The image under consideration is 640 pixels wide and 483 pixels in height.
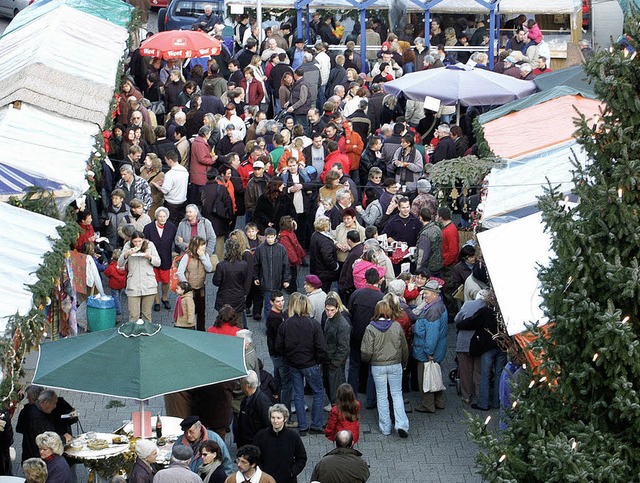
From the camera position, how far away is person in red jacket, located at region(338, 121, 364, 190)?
19500 mm

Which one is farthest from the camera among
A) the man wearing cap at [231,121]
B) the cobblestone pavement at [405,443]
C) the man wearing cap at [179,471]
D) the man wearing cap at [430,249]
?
the man wearing cap at [231,121]

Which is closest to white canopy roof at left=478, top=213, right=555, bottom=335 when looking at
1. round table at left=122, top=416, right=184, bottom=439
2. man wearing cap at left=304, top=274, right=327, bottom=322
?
man wearing cap at left=304, top=274, right=327, bottom=322

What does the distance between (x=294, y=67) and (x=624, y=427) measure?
17.7 m

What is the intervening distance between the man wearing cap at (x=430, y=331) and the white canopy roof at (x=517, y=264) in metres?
0.74

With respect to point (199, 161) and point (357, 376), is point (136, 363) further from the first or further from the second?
point (199, 161)

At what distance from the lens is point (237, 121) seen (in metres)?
20.6

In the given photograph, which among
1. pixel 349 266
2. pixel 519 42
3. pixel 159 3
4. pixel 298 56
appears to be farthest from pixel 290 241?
pixel 159 3

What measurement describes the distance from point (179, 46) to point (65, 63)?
16.0 feet

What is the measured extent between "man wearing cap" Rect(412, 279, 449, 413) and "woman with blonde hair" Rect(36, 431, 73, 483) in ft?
14.3

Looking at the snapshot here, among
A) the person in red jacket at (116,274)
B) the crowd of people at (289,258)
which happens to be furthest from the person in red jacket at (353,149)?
the person in red jacket at (116,274)

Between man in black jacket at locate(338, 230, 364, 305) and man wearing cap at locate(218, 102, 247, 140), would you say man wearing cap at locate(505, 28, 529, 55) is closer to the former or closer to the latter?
man wearing cap at locate(218, 102, 247, 140)

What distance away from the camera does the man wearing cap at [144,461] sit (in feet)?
34.8

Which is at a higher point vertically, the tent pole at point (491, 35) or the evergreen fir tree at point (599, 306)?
the evergreen fir tree at point (599, 306)

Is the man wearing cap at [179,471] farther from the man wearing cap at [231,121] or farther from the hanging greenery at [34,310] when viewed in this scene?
the man wearing cap at [231,121]
